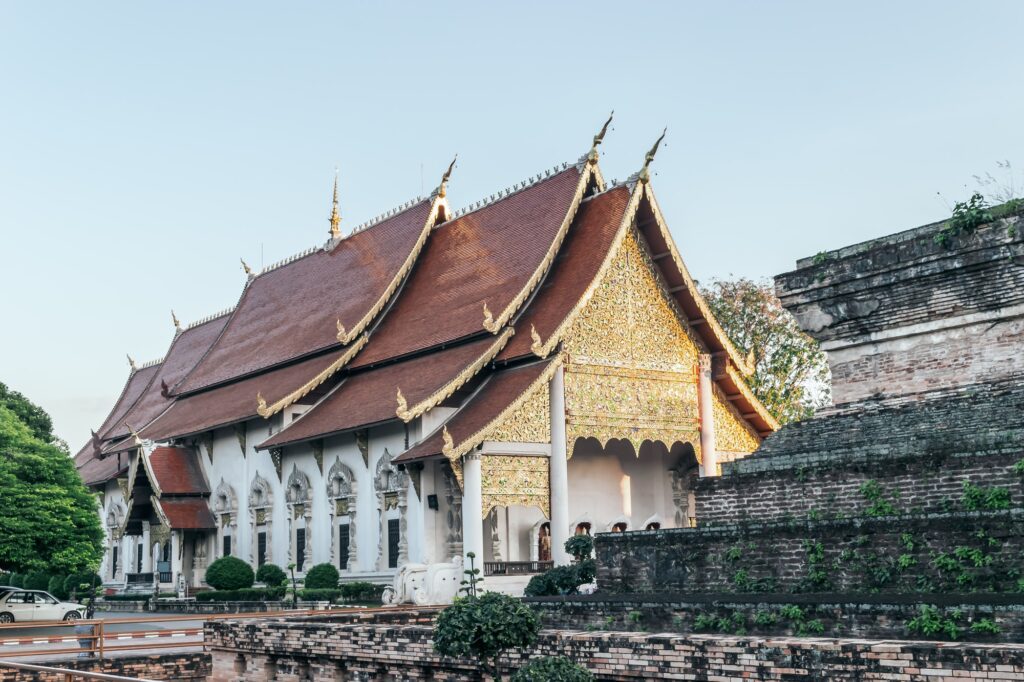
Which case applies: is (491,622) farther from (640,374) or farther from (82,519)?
(82,519)

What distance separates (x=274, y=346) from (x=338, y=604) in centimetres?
929

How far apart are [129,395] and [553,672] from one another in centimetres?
3719

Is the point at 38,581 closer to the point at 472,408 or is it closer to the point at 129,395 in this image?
the point at 129,395

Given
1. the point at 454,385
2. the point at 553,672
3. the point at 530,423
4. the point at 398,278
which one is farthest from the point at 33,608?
the point at 553,672

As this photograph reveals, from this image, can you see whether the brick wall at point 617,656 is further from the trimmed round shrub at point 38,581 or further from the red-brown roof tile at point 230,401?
the trimmed round shrub at point 38,581

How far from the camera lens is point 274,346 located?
3097cm

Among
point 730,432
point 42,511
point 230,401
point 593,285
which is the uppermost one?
point 593,285

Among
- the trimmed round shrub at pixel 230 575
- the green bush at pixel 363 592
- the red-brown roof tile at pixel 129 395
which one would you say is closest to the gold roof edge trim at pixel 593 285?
the green bush at pixel 363 592

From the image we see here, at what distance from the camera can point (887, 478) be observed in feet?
33.4

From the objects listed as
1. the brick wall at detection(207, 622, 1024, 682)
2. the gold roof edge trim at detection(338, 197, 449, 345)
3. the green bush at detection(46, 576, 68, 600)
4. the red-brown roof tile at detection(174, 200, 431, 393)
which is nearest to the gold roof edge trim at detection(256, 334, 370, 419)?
the gold roof edge trim at detection(338, 197, 449, 345)

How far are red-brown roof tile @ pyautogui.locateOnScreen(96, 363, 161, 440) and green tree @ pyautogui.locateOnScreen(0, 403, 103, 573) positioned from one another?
1104cm

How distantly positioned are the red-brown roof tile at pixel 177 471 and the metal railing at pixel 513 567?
10741 mm

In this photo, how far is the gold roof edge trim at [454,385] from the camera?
22656 mm

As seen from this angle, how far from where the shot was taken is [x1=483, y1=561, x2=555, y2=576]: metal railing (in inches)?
872
